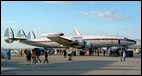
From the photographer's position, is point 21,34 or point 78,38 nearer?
point 78,38

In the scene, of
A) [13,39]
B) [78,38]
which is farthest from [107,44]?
[13,39]

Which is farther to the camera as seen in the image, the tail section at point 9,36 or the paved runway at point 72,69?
the tail section at point 9,36

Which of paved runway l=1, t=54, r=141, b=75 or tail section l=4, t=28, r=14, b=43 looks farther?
tail section l=4, t=28, r=14, b=43

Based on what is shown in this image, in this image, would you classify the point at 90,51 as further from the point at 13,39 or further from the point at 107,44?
the point at 13,39

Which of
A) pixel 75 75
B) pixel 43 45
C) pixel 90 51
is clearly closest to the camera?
pixel 75 75

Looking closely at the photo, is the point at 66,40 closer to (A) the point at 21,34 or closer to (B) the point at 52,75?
(A) the point at 21,34

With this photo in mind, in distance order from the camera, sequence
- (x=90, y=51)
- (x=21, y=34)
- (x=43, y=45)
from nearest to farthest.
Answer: (x=90, y=51), (x=43, y=45), (x=21, y=34)

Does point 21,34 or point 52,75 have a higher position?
point 21,34

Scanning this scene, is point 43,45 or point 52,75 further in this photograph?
point 43,45

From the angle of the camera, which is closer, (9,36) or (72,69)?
(72,69)

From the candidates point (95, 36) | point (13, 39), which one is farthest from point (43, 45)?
point (95, 36)

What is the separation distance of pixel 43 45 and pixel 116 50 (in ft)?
45.5

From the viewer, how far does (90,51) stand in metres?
59.6

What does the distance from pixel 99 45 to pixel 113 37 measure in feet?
8.95
